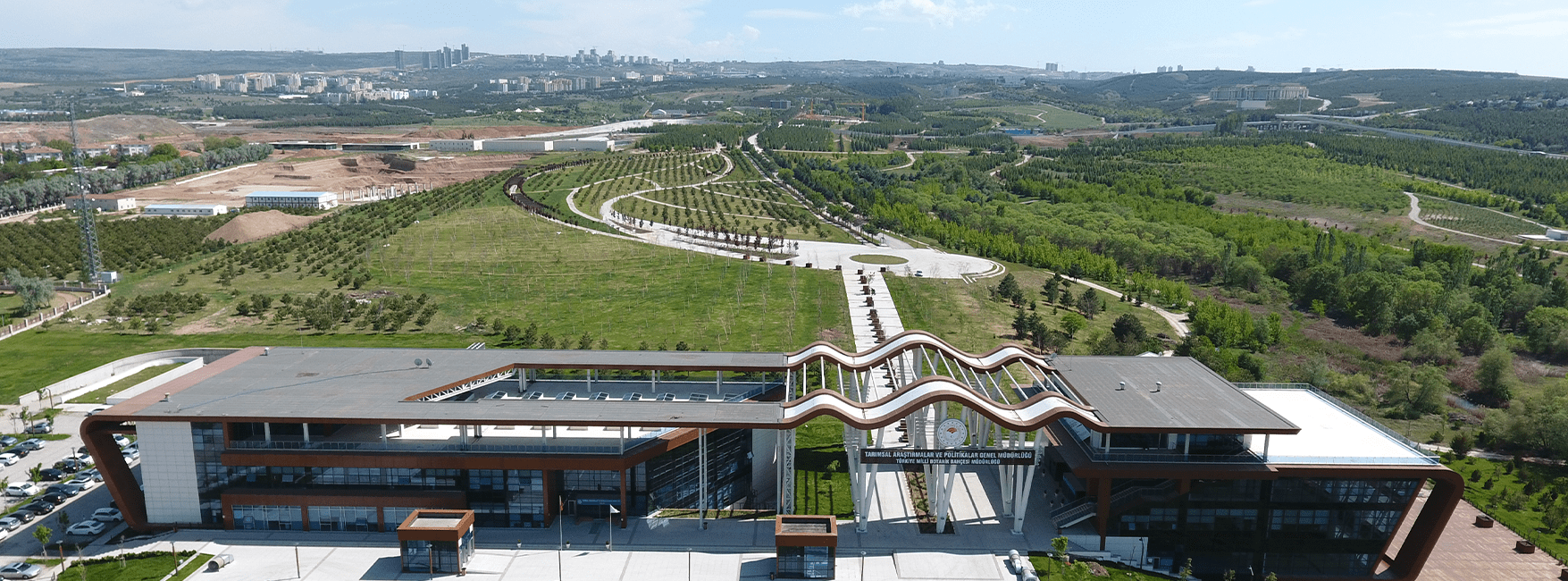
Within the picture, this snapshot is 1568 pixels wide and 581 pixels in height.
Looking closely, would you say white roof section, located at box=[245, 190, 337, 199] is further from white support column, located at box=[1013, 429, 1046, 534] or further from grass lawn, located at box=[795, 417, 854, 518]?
white support column, located at box=[1013, 429, 1046, 534]

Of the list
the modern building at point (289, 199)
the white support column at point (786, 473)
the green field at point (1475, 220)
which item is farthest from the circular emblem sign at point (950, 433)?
the green field at point (1475, 220)

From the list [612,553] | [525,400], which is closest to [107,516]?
[525,400]

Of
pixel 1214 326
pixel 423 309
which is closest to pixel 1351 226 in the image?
pixel 1214 326

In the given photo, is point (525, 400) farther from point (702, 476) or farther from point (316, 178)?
point (316, 178)

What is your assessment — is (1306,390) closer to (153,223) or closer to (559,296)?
(559,296)

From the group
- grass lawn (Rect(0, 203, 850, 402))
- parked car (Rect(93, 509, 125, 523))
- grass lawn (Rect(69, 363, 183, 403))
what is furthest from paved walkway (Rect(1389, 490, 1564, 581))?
grass lawn (Rect(69, 363, 183, 403))

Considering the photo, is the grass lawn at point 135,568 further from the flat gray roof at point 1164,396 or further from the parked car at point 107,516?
the flat gray roof at point 1164,396
